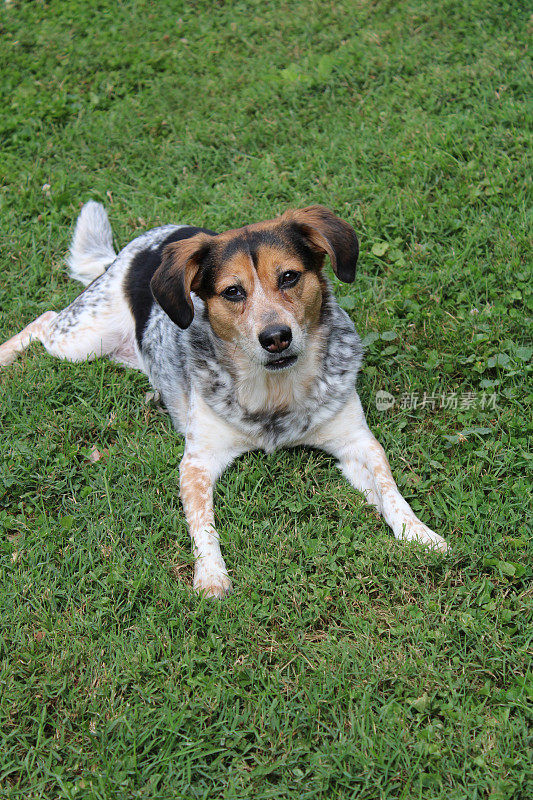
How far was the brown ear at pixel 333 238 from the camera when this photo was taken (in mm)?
3336

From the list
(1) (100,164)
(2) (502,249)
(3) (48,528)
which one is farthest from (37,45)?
(3) (48,528)

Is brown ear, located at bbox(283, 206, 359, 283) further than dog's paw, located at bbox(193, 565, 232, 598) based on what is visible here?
Yes

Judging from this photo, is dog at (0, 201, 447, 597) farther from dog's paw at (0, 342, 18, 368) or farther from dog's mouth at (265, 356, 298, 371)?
dog's paw at (0, 342, 18, 368)

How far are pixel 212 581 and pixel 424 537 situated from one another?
98cm

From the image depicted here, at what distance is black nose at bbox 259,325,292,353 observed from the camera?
3.21 metres

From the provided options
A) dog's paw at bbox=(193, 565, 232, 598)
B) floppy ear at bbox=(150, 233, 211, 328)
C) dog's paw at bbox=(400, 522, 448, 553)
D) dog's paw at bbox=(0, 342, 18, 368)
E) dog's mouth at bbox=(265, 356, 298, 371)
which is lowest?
dog's paw at bbox=(400, 522, 448, 553)

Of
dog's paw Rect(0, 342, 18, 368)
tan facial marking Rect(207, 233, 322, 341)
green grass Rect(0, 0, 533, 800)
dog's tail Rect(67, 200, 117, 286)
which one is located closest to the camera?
green grass Rect(0, 0, 533, 800)

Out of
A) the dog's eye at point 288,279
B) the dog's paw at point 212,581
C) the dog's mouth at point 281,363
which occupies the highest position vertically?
the dog's eye at point 288,279

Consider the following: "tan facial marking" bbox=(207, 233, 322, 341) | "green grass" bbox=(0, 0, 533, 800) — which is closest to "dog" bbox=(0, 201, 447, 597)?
"tan facial marking" bbox=(207, 233, 322, 341)

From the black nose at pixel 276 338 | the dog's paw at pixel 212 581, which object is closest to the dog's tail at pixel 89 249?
the black nose at pixel 276 338

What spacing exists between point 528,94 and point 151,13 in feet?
13.6

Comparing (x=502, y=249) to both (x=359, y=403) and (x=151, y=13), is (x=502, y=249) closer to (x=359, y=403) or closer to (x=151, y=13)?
(x=359, y=403)

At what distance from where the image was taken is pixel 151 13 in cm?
758

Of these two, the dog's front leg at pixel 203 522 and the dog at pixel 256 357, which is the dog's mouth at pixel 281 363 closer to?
the dog at pixel 256 357
